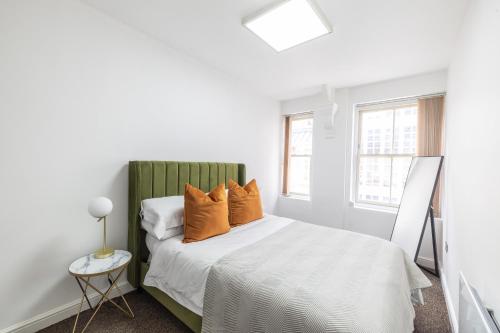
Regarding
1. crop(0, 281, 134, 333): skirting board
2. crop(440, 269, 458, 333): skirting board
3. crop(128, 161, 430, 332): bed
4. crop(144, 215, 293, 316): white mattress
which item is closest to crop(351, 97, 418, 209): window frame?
crop(440, 269, 458, 333): skirting board

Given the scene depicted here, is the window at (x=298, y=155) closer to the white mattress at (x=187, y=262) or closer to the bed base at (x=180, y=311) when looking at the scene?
the white mattress at (x=187, y=262)

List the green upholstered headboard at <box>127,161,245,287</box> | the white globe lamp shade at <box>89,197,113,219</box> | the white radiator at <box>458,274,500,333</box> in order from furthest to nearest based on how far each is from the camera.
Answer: the green upholstered headboard at <box>127,161,245,287</box>, the white globe lamp shade at <box>89,197,113,219</box>, the white radiator at <box>458,274,500,333</box>

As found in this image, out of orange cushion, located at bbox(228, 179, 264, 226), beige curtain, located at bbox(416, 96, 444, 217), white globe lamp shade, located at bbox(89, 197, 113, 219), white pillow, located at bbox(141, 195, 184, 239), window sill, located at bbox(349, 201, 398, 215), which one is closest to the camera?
white globe lamp shade, located at bbox(89, 197, 113, 219)

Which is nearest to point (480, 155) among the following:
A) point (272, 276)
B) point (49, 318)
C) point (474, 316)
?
point (474, 316)

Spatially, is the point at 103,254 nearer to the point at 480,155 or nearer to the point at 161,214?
the point at 161,214

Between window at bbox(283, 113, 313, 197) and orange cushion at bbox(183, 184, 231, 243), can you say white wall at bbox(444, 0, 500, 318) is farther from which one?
window at bbox(283, 113, 313, 197)

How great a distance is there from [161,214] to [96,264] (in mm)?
577

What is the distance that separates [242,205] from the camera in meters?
2.48

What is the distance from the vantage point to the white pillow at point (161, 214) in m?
1.91

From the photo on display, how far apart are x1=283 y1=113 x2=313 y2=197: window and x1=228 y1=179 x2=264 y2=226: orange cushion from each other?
5.97 feet

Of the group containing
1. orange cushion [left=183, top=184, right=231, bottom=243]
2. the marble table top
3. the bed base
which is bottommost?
the bed base

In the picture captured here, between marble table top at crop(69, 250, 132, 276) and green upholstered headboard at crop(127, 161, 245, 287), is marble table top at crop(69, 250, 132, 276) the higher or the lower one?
the lower one

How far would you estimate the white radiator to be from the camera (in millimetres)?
859

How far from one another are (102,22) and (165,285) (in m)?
2.35
